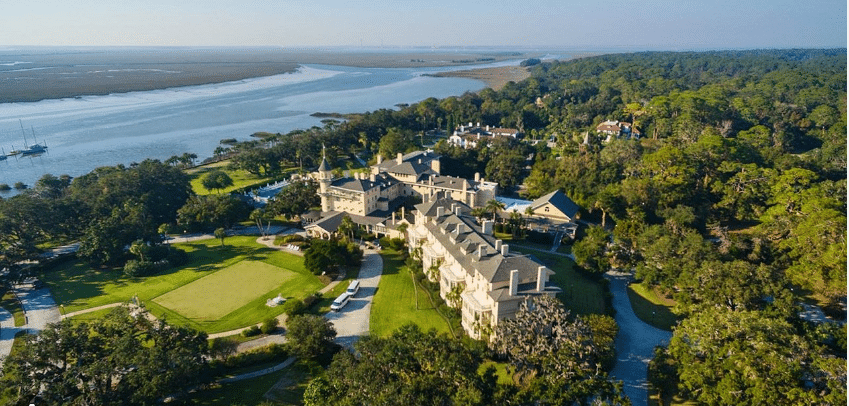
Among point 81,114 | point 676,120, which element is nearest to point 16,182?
point 81,114

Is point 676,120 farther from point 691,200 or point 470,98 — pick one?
point 470,98

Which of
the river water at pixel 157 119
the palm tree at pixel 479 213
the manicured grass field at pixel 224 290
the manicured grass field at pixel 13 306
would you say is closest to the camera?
the manicured grass field at pixel 13 306

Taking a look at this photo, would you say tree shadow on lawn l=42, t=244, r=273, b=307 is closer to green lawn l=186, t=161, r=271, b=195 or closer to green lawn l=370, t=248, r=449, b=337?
green lawn l=370, t=248, r=449, b=337

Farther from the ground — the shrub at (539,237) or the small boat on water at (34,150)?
the small boat on water at (34,150)

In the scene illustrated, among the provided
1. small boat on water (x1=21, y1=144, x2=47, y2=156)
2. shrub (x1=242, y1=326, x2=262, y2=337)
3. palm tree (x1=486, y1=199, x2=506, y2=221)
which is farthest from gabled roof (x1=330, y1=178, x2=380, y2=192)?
small boat on water (x1=21, y1=144, x2=47, y2=156)

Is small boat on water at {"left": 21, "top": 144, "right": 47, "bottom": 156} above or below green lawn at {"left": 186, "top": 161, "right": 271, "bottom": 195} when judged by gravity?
above

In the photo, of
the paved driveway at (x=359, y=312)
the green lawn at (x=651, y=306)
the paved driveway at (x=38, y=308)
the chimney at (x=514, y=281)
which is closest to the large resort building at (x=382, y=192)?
the paved driveway at (x=359, y=312)

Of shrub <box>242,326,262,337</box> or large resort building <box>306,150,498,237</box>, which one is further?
large resort building <box>306,150,498,237</box>

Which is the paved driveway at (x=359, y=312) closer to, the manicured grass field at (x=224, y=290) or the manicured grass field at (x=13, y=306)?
the manicured grass field at (x=224, y=290)

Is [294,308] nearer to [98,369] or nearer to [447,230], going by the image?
[98,369]
